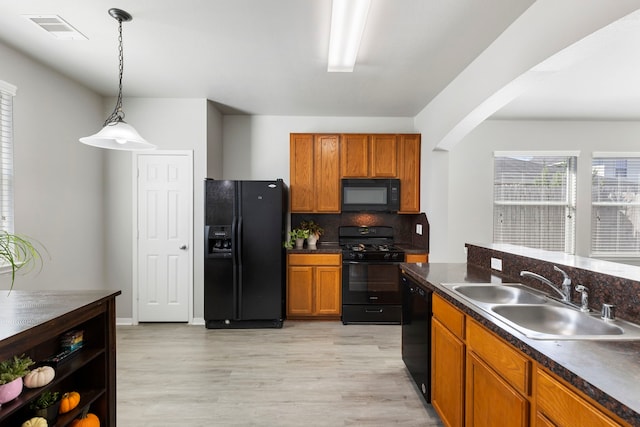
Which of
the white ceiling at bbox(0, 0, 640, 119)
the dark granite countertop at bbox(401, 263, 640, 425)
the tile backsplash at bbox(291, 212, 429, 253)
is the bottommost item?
the dark granite countertop at bbox(401, 263, 640, 425)

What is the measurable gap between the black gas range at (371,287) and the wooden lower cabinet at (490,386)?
1700 mm

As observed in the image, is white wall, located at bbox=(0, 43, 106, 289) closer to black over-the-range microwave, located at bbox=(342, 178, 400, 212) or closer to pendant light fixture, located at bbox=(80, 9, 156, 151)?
pendant light fixture, located at bbox=(80, 9, 156, 151)

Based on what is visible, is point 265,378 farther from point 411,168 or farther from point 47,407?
point 411,168

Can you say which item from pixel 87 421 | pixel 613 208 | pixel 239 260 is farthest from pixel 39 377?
pixel 613 208

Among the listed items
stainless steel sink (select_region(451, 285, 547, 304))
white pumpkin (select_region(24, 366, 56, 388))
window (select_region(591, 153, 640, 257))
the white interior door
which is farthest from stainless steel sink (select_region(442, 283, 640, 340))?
window (select_region(591, 153, 640, 257))

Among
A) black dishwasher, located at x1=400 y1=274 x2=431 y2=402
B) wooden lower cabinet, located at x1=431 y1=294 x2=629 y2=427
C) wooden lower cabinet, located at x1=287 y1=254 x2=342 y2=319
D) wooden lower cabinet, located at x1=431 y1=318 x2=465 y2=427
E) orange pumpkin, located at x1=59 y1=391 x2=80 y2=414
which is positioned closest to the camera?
wooden lower cabinet, located at x1=431 y1=294 x2=629 y2=427

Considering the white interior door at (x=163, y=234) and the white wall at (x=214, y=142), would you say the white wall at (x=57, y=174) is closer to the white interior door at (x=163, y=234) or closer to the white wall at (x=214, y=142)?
the white interior door at (x=163, y=234)

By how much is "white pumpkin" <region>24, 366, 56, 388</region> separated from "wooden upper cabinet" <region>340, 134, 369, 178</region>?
10.9 ft

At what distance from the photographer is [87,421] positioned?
1.62 m

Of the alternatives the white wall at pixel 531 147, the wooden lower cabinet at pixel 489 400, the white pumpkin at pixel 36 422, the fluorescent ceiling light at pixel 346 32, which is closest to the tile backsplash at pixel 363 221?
the white wall at pixel 531 147

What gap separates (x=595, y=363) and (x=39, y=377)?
82.5 inches

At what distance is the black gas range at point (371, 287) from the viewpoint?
3.81m

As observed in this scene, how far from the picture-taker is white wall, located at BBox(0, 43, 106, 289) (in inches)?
105

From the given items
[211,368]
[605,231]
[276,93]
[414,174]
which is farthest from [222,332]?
[605,231]
